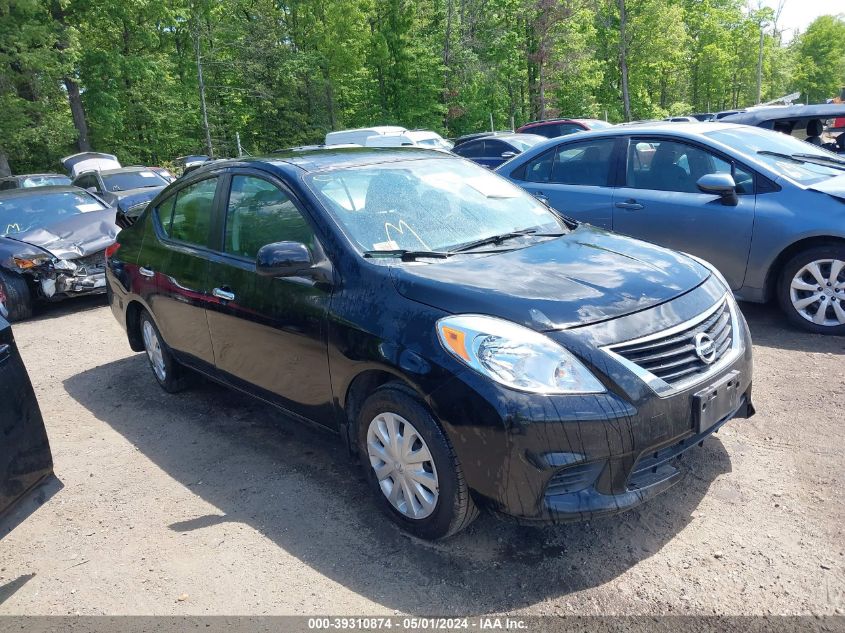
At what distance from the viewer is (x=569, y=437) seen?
2586mm

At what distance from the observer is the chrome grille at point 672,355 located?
107 inches

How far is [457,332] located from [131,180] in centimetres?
1440

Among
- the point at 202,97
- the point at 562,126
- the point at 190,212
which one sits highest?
the point at 202,97

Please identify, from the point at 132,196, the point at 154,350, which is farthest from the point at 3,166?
the point at 154,350

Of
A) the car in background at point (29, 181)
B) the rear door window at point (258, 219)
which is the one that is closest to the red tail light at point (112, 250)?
the rear door window at point (258, 219)

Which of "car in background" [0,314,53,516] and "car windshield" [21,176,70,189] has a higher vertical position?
"car windshield" [21,176,70,189]

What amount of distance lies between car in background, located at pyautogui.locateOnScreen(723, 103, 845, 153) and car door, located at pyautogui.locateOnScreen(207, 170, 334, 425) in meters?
6.13

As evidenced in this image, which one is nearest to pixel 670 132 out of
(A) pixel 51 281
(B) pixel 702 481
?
(B) pixel 702 481

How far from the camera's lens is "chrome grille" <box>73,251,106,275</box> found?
8438 mm

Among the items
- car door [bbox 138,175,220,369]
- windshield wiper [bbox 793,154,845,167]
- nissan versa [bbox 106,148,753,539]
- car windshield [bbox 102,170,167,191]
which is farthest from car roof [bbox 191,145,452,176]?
car windshield [bbox 102,170,167,191]

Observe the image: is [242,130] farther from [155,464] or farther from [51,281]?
[155,464]

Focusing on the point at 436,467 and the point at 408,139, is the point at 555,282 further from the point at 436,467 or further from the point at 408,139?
the point at 408,139

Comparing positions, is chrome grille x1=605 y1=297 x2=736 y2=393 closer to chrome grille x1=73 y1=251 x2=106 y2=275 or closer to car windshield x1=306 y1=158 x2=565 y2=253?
car windshield x1=306 y1=158 x2=565 y2=253

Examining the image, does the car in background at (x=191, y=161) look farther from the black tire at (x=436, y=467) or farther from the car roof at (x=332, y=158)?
the black tire at (x=436, y=467)
